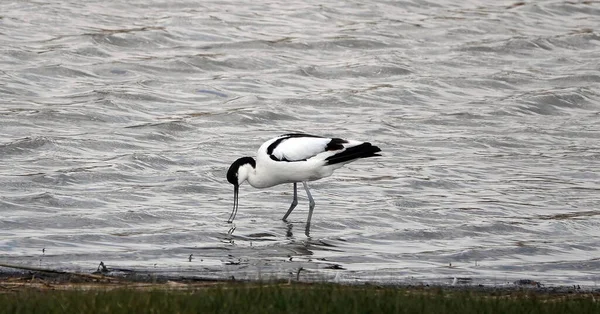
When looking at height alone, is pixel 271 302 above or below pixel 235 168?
below

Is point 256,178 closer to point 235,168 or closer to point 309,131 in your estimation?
Answer: point 235,168

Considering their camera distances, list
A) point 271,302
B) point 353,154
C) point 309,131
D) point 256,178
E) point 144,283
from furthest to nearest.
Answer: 1. point 309,131
2. point 256,178
3. point 353,154
4. point 144,283
5. point 271,302

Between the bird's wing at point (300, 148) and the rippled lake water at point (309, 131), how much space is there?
2.63 ft

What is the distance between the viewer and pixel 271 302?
788cm

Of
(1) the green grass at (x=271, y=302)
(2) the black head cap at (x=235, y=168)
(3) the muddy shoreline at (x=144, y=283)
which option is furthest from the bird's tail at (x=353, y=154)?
(1) the green grass at (x=271, y=302)

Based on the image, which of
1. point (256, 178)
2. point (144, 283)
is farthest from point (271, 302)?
point (256, 178)

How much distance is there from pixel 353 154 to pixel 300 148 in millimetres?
568

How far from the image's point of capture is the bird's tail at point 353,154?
13.5 meters

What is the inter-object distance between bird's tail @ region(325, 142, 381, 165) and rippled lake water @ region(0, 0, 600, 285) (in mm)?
759

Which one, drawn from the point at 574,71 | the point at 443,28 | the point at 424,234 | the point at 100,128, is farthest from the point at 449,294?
the point at 443,28

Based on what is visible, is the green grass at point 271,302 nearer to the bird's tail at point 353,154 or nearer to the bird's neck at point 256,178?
the bird's tail at point 353,154

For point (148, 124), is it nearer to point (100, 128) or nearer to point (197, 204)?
point (100, 128)

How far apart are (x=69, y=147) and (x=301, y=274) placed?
6.86 m

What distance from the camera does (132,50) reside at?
23141 mm
